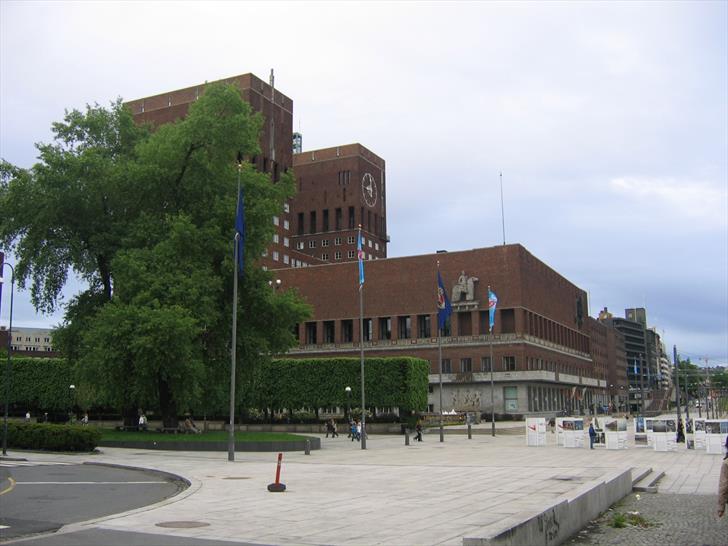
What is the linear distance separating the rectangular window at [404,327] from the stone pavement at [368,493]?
62.1m

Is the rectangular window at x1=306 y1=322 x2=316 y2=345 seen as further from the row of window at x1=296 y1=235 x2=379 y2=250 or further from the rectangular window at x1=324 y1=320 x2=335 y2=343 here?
the row of window at x1=296 y1=235 x2=379 y2=250

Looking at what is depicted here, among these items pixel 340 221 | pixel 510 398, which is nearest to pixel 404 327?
pixel 510 398

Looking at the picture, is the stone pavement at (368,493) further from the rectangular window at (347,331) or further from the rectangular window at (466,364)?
the rectangular window at (347,331)

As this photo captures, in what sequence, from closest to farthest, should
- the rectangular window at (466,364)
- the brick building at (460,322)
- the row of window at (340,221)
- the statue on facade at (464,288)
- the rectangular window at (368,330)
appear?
the brick building at (460,322) < the rectangular window at (466,364) < the statue on facade at (464,288) < the rectangular window at (368,330) < the row of window at (340,221)

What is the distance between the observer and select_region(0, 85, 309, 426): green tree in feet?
130

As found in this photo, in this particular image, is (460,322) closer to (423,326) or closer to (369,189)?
(423,326)

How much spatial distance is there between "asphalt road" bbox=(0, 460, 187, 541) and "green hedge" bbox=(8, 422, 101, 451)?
4.76 m

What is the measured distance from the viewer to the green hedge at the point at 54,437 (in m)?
32.7

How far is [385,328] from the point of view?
98.4m

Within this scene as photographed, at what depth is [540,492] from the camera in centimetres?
1791

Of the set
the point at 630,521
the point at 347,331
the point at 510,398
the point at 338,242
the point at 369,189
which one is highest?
the point at 369,189

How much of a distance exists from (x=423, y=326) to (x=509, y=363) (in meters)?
11.9

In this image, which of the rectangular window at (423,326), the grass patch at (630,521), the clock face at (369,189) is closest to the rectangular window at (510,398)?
the rectangular window at (423,326)

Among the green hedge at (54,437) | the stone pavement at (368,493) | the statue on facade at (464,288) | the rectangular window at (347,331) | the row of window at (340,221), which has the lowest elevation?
the stone pavement at (368,493)
